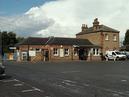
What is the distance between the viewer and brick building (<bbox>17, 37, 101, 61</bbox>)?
6550 cm

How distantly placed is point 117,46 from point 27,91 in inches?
2467

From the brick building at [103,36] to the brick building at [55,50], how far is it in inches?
83.0

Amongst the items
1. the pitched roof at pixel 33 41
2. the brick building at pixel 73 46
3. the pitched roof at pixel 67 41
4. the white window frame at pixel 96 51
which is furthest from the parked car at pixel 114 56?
the pitched roof at pixel 33 41

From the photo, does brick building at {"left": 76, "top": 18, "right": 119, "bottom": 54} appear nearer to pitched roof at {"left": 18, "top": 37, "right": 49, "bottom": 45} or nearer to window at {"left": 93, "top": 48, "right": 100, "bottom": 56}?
window at {"left": 93, "top": 48, "right": 100, "bottom": 56}

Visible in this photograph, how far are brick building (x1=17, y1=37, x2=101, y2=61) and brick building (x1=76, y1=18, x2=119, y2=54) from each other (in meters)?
2.11

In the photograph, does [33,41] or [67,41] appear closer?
[33,41]

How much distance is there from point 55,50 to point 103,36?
12.5 meters

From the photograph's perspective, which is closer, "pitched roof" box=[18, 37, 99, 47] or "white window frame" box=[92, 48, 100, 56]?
"pitched roof" box=[18, 37, 99, 47]

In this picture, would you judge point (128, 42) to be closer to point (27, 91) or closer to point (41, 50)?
point (41, 50)

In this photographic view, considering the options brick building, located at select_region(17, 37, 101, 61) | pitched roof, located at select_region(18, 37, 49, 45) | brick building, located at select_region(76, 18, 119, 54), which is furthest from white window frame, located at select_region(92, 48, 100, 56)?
pitched roof, located at select_region(18, 37, 49, 45)

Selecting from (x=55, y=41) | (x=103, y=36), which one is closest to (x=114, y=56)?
(x=103, y=36)

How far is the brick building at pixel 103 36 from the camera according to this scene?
7325 cm

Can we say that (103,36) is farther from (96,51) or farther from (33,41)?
(33,41)

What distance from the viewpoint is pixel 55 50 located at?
221ft
